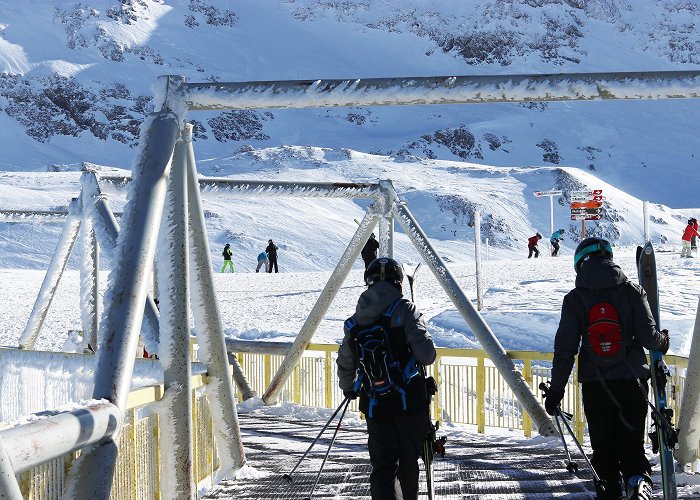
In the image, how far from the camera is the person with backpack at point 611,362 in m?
Answer: 5.12

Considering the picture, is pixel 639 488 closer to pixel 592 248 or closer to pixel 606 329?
pixel 606 329

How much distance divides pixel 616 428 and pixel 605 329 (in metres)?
0.56

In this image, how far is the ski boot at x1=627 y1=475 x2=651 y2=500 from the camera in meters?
5.01

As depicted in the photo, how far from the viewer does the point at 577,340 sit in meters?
5.20

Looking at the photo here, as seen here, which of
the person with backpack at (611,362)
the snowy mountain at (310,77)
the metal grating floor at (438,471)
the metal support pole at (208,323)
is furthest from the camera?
the snowy mountain at (310,77)

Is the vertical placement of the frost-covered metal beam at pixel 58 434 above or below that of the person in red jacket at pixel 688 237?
below

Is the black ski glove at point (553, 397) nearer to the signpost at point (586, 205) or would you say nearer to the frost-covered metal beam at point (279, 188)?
the frost-covered metal beam at point (279, 188)

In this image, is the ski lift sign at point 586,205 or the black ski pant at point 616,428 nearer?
the black ski pant at point 616,428

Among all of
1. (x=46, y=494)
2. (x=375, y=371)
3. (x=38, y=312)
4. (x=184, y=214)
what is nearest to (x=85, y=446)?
(x=46, y=494)

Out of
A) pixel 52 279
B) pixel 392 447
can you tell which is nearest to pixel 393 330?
pixel 392 447

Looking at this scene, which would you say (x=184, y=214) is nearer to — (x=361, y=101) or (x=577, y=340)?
(x=361, y=101)

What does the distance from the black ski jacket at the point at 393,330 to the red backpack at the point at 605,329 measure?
922 millimetres

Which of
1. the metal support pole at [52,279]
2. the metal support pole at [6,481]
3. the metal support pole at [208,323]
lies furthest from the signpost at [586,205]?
the metal support pole at [6,481]

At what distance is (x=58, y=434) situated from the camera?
326cm
